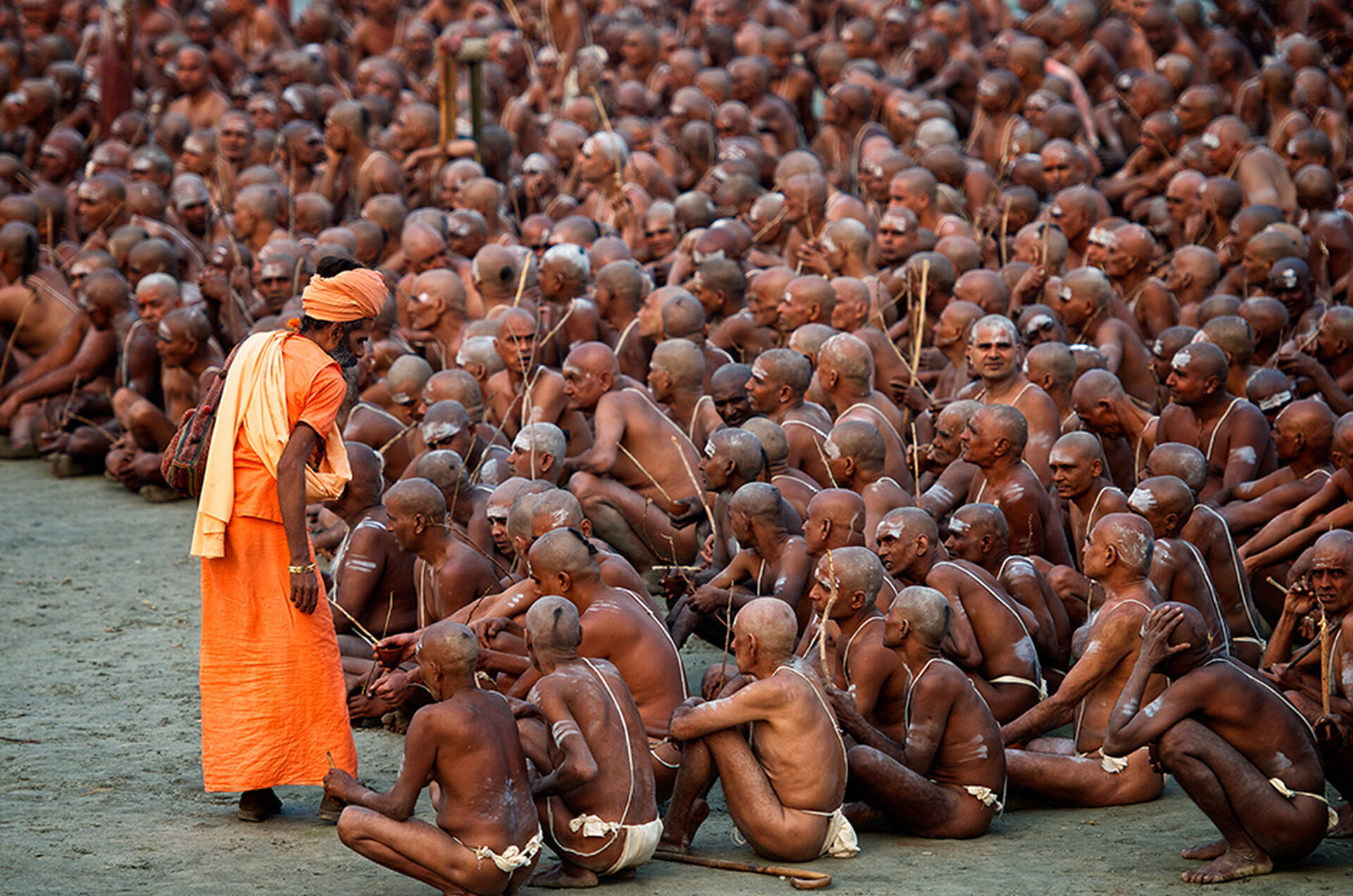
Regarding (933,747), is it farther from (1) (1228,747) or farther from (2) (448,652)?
(2) (448,652)

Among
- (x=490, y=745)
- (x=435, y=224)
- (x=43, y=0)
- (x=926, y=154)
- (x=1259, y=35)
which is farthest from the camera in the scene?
(x=43, y=0)

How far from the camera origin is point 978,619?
6.82 meters

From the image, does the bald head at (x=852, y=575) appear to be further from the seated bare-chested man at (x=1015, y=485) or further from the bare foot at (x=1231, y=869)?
the seated bare-chested man at (x=1015, y=485)

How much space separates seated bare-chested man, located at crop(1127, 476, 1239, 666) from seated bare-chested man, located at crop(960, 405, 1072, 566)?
0.82m

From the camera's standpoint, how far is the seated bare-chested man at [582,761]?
5.64 metres

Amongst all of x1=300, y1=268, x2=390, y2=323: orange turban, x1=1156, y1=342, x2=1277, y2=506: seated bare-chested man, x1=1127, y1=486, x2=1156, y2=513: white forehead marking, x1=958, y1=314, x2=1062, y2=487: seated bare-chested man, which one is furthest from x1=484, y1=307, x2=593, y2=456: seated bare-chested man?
x1=1127, y1=486, x2=1156, y2=513: white forehead marking

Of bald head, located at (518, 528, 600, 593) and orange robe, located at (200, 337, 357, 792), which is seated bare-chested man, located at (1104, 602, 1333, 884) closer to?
bald head, located at (518, 528, 600, 593)


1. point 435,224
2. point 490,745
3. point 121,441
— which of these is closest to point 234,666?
point 490,745

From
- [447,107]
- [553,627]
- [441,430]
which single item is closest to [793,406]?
[441,430]

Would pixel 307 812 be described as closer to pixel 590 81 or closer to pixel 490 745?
pixel 490 745

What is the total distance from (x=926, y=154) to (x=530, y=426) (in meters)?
6.45

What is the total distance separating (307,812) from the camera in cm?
632

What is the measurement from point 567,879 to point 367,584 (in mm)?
2183

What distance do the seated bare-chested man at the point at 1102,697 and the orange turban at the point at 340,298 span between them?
8.95 ft
